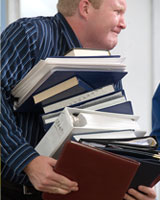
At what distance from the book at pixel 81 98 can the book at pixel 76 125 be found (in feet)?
0.17

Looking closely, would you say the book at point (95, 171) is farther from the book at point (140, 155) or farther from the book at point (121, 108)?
the book at point (121, 108)

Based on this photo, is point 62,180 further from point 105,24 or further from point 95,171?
point 105,24

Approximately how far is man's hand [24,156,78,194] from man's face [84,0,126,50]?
45 cm

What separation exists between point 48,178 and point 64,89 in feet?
0.72

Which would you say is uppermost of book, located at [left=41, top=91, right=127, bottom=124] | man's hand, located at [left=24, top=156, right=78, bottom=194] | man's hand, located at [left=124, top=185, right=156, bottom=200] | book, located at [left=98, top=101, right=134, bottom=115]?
book, located at [left=41, top=91, right=127, bottom=124]

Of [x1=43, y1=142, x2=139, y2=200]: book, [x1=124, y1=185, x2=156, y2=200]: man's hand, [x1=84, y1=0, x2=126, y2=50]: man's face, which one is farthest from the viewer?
[x1=84, y1=0, x2=126, y2=50]: man's face

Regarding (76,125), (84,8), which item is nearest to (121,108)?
(76,125)

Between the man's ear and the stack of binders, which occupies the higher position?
the man's ear

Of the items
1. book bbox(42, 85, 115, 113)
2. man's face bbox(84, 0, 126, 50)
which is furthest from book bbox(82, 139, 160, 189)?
man's face bbox(84, 0, 126, 50)

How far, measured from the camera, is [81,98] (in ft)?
3.34

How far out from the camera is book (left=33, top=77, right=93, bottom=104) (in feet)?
3.22

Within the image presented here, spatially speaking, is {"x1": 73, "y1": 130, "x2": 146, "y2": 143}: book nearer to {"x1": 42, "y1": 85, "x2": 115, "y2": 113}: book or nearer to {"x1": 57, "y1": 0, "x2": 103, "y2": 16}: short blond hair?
{"x1": 42, "y1": 85, "x2": 115, "y2": 113}: book

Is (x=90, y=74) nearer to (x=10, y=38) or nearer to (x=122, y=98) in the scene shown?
(x=122, y=98)

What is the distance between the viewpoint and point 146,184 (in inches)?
37.5
